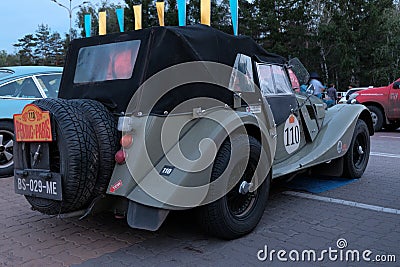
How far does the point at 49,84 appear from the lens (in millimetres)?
7461

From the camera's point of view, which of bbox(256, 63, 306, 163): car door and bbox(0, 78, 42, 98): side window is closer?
bbox(256, 63, 306, 163): car door

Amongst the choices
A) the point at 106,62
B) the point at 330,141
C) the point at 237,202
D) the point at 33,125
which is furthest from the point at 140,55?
the point at 330,141

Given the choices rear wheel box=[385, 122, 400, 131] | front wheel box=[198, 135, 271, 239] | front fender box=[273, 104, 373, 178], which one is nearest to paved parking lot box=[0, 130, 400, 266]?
front wheel box=[198, 135, 271, 239]

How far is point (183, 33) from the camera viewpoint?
3996mm

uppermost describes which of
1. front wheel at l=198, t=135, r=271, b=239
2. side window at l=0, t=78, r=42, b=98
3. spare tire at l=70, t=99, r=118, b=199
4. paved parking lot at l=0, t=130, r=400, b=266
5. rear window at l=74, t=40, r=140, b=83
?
rear window at l=74, t=40, r=140, b=83

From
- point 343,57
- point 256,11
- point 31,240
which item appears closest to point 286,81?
point 31,240

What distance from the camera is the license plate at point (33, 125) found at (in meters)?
3.38

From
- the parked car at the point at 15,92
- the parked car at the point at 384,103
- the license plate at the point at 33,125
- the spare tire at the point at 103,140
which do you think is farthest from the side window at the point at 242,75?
the parked car at the point at 384,103

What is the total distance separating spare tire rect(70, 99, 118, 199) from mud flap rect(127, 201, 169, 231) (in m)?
0.36

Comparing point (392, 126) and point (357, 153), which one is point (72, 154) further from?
point (392, 126)

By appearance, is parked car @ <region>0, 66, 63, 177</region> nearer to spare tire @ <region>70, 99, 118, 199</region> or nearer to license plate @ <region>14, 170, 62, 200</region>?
license plate @ <region>14, 170, 62, 200</region>

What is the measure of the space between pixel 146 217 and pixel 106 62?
1.78 metres

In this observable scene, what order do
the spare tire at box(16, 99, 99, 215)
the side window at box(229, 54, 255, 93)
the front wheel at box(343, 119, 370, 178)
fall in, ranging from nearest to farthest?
1. the spare tire at box(16, 99, 99, 215)
2. the side window at box(229, 54, 255, 93)
3. the front wheel at box(343, 119, 370, 178)

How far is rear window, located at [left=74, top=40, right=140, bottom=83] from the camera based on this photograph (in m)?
4.05
